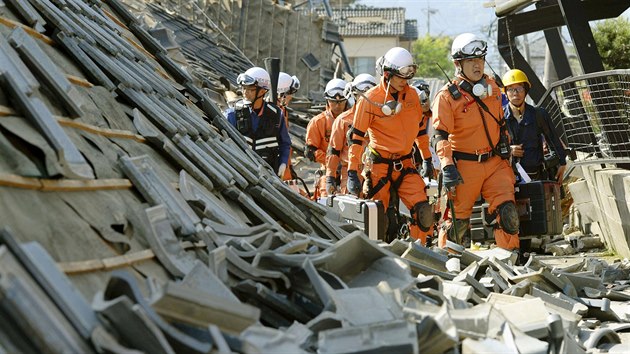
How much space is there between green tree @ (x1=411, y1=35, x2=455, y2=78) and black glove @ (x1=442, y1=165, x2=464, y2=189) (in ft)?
280

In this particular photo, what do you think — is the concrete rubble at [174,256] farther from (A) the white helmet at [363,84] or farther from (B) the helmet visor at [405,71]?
(A) the white helmet at [363,84]

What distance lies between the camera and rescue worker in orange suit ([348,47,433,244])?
39.2ft

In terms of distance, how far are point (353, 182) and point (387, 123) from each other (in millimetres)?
709

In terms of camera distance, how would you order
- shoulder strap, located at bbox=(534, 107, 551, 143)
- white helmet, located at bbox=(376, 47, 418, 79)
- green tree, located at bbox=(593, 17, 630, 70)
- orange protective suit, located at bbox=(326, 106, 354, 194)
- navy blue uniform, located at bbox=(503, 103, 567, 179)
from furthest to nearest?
green tree, located at bbox=(593, 17, 630, 70), orange protective suit, located at bbox=(326, 106, 354, 194), navy blue uniform, located at bbox=(503, 103, 567, 179), shoulder strap, located at bbox=(534, 107, 551, 143), white helmet, located at bbox=(376, 47, 418, 79)

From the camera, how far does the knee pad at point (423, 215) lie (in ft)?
38.7

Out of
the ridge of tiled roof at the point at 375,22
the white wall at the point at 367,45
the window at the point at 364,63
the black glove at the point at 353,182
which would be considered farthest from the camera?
the white wall at the point at 367,45

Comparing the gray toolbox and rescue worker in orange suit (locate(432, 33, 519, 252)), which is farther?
the gray toolbox

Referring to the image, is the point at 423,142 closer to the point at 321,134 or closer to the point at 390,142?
the point at 390,142

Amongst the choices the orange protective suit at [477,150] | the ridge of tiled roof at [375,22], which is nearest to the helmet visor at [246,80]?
the orange protective suit at [477,150]

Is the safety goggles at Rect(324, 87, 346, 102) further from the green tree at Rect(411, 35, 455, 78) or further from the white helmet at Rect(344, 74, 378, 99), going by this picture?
the green tree at Rect(411, 35, 455, 78)

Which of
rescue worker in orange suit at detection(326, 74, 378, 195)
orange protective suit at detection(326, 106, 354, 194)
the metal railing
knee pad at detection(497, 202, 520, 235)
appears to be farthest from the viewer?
orange protective suit at detection(326, 106, 354, 194)

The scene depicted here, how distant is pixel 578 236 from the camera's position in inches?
575

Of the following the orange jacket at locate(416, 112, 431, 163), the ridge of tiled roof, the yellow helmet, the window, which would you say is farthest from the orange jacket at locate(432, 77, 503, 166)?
the window

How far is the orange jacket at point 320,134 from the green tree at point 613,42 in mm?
8711
